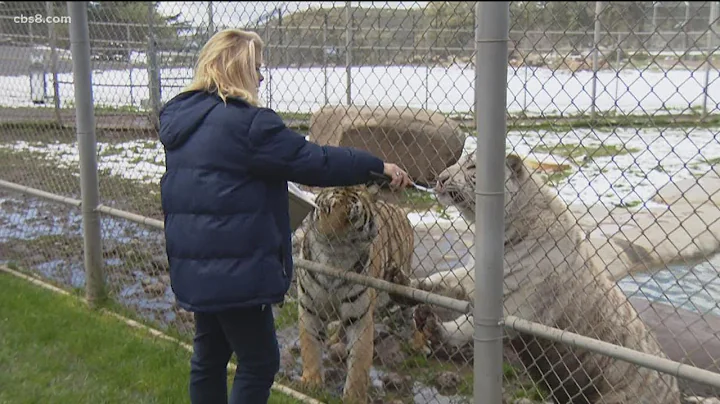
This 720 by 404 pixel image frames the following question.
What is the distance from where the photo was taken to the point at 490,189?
9.02 feet

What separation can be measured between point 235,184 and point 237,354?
74cm

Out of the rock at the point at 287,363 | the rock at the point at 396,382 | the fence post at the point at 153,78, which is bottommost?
the rock at the point at 396,382

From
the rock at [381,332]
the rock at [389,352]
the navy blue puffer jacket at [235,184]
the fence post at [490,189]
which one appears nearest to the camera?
the fence post at [490,189]

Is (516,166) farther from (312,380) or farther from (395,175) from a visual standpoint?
(312,380)

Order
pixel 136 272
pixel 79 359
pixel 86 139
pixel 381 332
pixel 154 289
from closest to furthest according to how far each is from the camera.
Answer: pixel 79 359 < pixel 86 139 < pixel 381 332 < pixel 154 289 < pixel 136 272

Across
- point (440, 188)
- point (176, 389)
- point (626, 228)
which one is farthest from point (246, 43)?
point (626, 228)

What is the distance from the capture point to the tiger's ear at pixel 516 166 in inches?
167

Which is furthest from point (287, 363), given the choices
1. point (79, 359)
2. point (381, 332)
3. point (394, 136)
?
point (394, 136)

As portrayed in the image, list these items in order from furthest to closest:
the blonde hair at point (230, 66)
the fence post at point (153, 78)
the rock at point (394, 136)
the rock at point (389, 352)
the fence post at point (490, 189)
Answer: the rock at point (394, 136), the fence post at point (153, 78), the rock at point (389, 352), the blonde hair at point (230, 66), the fence post at point (490, 189)

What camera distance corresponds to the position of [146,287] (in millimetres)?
5961

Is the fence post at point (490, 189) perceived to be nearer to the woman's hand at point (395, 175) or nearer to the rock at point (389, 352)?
the woman's hand at point (395, 175)

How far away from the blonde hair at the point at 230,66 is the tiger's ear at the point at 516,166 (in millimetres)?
1791

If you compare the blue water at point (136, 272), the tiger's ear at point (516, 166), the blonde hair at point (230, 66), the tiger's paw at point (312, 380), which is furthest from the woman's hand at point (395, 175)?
the blue water at point (136, 272)

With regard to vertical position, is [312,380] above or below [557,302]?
below
